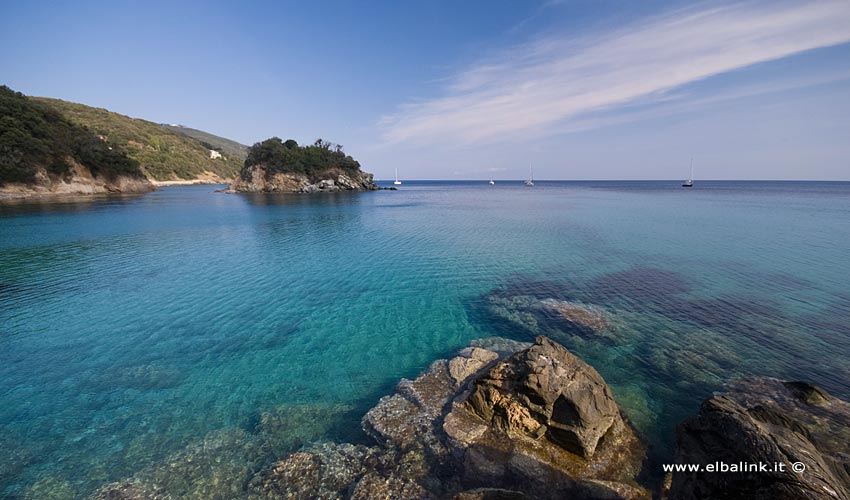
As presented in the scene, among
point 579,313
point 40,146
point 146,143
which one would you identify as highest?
point 146,143

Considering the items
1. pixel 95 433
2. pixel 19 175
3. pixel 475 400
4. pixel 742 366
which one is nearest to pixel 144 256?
pixel 95 433

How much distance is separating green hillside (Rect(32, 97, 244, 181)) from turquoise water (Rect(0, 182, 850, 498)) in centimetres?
13312

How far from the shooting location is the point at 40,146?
227ft

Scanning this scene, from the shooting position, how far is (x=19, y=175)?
221 ft

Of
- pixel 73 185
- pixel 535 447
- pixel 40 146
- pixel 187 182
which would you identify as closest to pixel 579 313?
pixel 535 447

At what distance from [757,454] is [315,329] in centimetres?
1458

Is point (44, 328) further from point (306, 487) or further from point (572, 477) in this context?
point (572, 477)


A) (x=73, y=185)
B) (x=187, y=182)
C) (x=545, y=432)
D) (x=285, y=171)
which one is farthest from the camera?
(x=187, y=182)

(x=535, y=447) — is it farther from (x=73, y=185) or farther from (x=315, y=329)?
(x=73, y=185)

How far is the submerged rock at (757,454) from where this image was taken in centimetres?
468

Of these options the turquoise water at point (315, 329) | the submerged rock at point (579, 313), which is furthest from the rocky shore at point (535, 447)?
the submerged rock at point (579, 313)

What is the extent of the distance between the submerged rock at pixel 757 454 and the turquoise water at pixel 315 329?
240 centimetres

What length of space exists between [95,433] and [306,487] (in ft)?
22.2

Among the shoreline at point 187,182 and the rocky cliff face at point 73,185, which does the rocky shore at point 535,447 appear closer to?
the rocky cliff face at point 73,185
